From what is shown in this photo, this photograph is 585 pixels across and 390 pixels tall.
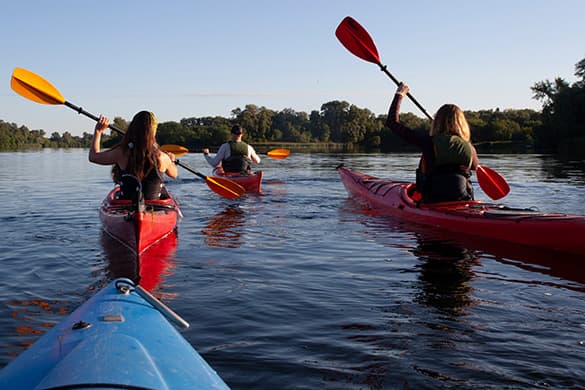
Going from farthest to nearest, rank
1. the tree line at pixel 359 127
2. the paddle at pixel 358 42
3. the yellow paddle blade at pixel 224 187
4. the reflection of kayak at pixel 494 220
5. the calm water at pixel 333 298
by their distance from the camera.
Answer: the tree line at pixel 359 127, the paddle at pixel 358 42, the yellow paddle blade at pixel 224 187, the reflection of kayak at pixel 494 220, the calm water at pixel 333 298

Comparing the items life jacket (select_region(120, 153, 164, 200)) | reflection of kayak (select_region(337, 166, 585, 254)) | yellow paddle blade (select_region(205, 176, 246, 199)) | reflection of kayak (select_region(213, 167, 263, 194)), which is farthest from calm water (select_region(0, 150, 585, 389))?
reflection of kayak (select_region(213, 167, 263, 194))

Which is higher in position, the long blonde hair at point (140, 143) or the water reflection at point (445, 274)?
the long blonde hair at point (140, 143)

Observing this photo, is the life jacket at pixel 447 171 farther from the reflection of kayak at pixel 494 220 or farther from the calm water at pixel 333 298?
the calm water at pixel 333 298

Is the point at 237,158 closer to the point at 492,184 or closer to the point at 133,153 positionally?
the point at 492,184

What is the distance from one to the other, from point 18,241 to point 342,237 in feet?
13.5

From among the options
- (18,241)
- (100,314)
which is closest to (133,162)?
(18,241)

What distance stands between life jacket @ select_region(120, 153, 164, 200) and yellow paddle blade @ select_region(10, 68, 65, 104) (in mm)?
1610

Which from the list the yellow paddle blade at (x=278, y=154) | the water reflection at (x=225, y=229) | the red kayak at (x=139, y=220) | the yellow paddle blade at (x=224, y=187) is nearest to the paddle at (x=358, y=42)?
the yellow paddle blade at (x=224, y=187)

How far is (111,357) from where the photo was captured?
5.65ft

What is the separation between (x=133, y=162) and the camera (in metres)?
5.49

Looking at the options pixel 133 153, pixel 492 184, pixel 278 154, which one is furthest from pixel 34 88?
pixel 278 154

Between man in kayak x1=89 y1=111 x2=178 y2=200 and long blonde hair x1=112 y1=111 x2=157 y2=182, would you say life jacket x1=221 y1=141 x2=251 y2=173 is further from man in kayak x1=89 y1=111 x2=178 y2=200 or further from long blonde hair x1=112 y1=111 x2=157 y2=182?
long blonde hair x1=112 y1=111 x2=157 y2=182

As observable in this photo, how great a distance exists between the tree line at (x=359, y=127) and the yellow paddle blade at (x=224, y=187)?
39.8m

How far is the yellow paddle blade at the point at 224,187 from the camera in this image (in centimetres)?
736
